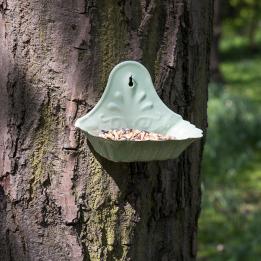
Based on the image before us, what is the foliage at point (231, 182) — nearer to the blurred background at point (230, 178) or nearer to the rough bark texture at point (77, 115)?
the blurred background at point (230, 178)

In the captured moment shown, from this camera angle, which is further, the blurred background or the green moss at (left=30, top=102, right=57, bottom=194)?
the blurred background

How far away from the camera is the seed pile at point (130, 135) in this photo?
1.54 metres

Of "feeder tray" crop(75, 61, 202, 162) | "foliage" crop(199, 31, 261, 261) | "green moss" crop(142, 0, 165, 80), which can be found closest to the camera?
"feeder tray" crop(75, 61, 202, 162)

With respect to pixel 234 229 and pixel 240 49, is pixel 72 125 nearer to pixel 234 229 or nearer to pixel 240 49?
pixel 234 229

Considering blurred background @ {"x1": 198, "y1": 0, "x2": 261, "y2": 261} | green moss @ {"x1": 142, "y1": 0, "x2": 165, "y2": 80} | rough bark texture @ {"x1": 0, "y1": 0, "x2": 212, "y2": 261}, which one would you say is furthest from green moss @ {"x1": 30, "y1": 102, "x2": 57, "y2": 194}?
blurred background @ {"x1": 198, "y1": 0, "x2": 261, "y2": 261}

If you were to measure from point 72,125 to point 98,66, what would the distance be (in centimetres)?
17

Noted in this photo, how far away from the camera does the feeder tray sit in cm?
153

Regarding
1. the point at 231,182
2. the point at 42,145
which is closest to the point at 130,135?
the point at 42,145

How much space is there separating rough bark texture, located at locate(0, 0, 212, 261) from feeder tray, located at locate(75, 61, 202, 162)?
0.11 ft

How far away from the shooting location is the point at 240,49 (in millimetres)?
15570

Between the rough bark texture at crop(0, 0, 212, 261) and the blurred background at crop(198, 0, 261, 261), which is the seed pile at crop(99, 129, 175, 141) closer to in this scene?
the rough bark texture at crop(0, 0, 212, 261)

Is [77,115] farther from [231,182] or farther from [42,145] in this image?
[231,182]

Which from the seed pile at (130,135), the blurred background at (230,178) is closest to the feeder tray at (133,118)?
the seed pile at (130,135)

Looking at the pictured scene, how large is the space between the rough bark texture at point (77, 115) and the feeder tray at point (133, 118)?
0.03m
